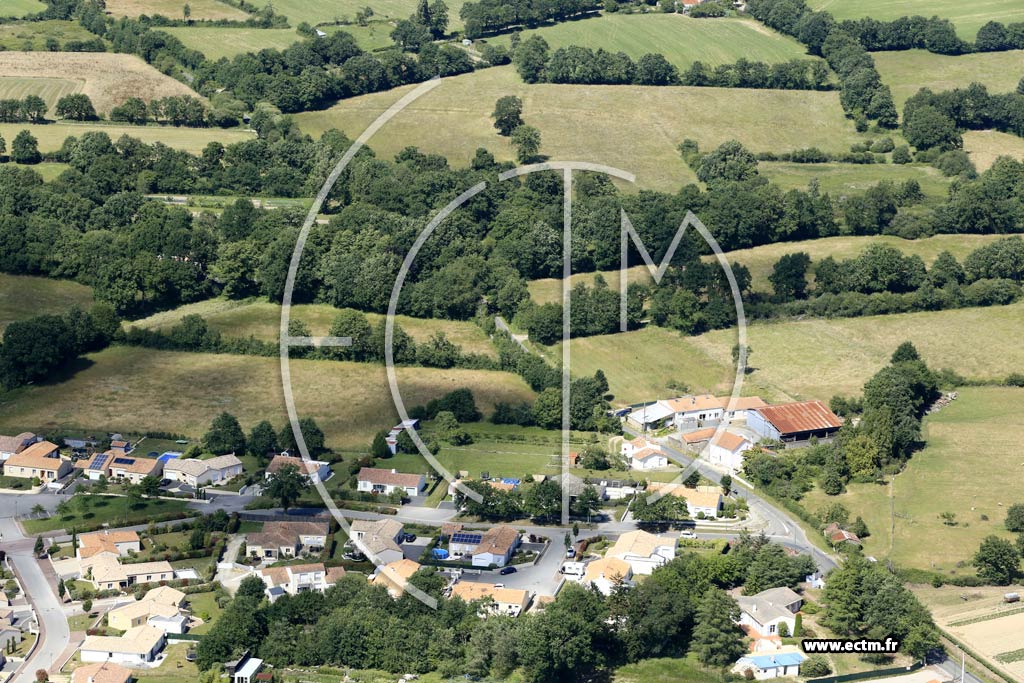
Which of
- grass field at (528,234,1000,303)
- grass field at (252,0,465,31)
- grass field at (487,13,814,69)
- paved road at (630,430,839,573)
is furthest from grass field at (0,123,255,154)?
paved road at (630,430,839,573)

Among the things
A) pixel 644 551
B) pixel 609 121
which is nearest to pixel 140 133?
pixel 609 121

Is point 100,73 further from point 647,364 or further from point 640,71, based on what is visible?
point 647,364

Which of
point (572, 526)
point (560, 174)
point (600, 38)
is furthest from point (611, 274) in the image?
point (600, 38)

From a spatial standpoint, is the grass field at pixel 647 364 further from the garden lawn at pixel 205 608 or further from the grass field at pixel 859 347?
the garden lawn at pixel 205 608

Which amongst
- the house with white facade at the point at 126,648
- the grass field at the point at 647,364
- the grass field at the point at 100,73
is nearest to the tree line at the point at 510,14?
the grass field at the point at 100,73

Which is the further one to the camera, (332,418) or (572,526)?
(332,418)

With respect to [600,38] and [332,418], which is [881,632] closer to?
[332,418]
